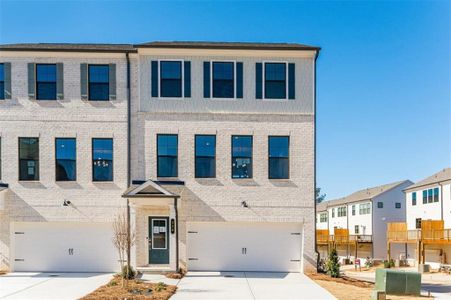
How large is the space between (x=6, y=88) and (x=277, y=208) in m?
12.9

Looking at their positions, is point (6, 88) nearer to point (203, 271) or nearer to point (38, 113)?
point (38, 113)

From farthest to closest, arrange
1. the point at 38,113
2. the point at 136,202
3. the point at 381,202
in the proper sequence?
the point at 381,202 < the point at 38,113 < the point at 136,202

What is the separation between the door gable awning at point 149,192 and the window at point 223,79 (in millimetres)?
4748

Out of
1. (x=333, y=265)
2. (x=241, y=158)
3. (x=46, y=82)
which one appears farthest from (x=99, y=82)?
(x=333, y=265)

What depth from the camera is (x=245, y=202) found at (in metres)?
18.9

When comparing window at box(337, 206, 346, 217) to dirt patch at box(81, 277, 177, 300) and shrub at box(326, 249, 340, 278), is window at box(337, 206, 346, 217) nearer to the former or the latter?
shrub at box(326, 249, 340, 278)

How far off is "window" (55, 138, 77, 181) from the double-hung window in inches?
348

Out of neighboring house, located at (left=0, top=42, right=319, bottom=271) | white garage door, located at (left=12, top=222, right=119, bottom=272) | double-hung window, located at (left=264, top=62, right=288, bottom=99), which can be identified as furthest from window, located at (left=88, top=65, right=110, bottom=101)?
double-hung window, located at (left=264, top=62, right=288, bottom=99)

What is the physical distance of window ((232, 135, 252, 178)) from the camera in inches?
750

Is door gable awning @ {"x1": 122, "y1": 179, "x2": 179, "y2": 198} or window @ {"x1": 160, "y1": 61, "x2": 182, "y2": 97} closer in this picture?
door gable awning @ {"x1": 122, "y1": 179, "x2": 179, "y2": 198}

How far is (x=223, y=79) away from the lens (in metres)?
19.3

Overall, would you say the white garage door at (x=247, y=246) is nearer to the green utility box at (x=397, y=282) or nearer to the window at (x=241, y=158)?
the window at (x=241, y=158)

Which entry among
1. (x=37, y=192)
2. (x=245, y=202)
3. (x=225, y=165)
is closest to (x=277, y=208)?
(x=245, y=202)

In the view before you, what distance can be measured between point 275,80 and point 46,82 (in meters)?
10.1
